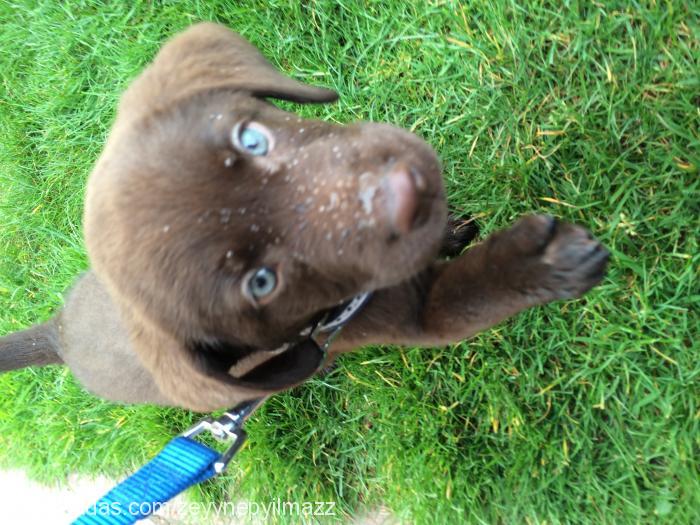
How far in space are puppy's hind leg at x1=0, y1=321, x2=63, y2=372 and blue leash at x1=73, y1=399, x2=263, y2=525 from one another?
1045mm

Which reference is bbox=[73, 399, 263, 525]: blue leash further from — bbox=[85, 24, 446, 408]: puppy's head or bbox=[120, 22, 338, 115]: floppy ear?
bbox=[120, 22, 338, 115]: floppy ear

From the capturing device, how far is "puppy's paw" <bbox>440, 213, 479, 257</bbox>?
3.18m

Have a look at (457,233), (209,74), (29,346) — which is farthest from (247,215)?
Result: (29,346)

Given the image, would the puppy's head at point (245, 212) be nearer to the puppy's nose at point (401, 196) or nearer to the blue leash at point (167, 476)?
the puppy's nose at point (401, 196)

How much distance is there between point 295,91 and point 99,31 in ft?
9.11

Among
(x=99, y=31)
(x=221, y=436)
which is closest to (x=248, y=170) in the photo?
(x=221, y=436)

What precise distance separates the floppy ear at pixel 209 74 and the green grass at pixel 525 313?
1065mm

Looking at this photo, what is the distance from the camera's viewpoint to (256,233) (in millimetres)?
2051

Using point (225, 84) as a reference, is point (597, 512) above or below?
below

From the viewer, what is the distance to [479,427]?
324 centimetres

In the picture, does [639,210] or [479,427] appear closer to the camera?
[639,210]

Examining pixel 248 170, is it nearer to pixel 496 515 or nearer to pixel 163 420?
pixel 496 515

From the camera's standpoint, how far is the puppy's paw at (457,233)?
125 inches

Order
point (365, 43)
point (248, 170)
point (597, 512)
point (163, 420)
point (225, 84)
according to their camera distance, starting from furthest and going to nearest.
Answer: point (163, 420) < point (365, 43) < point (597, 512) < point (225, 84) < point (248, 170)
